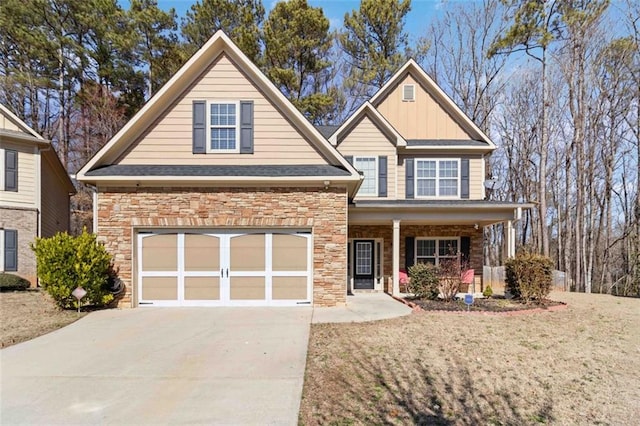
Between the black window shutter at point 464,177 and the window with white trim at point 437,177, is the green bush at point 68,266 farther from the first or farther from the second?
the black window shutter at point 464,177

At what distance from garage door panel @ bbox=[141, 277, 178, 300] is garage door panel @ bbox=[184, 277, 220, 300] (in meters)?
0.32

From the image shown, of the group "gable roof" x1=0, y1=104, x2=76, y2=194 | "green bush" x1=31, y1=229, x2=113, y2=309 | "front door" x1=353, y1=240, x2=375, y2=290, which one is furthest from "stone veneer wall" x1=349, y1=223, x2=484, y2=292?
"gable roof" x1=0, y1=104, x2=76, y2=194

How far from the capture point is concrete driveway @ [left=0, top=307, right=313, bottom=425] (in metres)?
4.10

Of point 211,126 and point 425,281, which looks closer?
point 211,126

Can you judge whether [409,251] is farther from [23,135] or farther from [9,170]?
[9,170]

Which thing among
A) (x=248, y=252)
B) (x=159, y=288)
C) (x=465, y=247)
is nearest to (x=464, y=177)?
(x=465, y=247)

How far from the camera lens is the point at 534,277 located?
10789mm

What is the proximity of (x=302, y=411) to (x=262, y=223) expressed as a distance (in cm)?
619

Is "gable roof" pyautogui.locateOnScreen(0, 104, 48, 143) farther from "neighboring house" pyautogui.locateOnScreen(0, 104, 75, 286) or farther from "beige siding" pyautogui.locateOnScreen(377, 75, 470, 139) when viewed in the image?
"beige siding" pyautogui.locateOnScreen(377, 75, 470, 139)

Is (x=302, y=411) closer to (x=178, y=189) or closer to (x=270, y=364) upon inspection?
(x=270, y=364)

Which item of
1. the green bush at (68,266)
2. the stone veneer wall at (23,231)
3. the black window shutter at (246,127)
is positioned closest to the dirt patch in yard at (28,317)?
the green bush at (68,266)

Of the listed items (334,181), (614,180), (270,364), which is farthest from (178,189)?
(614,180)

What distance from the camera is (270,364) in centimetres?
557

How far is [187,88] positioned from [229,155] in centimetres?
215
